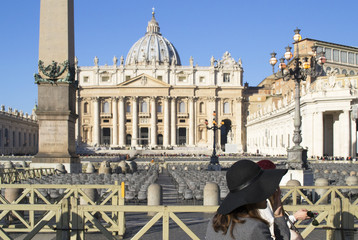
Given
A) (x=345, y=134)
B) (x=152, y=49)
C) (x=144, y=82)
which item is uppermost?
(x=152, y=49)

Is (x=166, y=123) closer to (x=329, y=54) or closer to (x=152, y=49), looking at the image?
(x=329, y=54)

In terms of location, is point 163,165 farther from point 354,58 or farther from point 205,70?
point 205,70

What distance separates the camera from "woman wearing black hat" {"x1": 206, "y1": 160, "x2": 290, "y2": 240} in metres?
2.90

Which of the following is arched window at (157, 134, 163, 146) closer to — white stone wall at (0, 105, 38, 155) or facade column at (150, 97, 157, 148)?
facade column at (150, 97, 157, 148)

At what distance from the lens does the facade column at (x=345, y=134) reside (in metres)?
44.3

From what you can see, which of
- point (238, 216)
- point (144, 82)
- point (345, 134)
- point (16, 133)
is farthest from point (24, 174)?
point (144, 82)

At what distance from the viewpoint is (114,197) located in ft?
28.0

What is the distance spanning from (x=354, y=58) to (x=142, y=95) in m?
41.1

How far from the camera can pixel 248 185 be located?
294 cm

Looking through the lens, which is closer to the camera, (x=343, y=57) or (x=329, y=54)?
(x=329, y=54)

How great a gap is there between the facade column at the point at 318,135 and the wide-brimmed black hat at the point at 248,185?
44.7 metres

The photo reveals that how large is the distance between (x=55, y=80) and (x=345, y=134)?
33.8m

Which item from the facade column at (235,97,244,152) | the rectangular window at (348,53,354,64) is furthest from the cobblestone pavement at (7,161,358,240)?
the facade column at (235,97,244,152)

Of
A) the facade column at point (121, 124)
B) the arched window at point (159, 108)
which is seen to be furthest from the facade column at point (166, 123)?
the facade column at point (121, 124)
